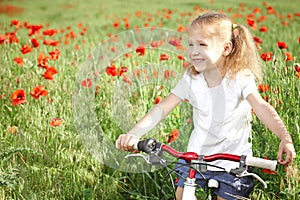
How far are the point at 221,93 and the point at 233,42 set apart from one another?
10.3 inches

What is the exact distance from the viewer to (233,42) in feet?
8.34

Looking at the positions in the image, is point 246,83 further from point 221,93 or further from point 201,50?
point 201,50

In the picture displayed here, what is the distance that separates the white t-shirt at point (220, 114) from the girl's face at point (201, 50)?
154 mm

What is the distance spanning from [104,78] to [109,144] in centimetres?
80

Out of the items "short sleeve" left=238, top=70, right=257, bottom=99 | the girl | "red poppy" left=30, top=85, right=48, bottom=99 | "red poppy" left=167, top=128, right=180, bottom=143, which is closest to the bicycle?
the girl

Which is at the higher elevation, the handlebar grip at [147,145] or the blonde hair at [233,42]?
the blonde hair at [233,42]

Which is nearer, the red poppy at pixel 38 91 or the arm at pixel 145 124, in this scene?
the arm at pixel 145 124

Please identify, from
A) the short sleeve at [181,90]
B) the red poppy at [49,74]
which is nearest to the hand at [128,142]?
the short sleeve at [181,90]

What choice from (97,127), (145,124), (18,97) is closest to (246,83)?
(145,124)

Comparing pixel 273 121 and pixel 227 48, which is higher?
pixel 227 48

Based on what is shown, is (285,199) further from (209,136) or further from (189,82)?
(189,82)

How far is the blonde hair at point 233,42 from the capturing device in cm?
241

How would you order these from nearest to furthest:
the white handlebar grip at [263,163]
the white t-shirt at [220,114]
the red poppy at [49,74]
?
the white handlebar grip at [263,163] → the white t-shirt at [220,114] → the red poppy at [49,74]

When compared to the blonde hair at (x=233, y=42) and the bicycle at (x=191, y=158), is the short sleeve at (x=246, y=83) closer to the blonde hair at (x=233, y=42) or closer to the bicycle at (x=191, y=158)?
the blonde hair at (x=233, y=42)
